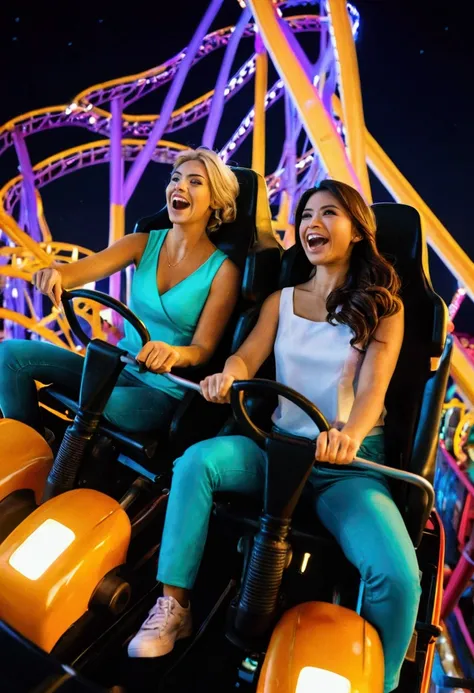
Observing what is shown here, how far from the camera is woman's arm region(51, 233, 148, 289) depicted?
151cm

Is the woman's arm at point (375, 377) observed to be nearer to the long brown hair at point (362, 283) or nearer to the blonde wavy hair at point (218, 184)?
the long brown hair at point (362, 283)

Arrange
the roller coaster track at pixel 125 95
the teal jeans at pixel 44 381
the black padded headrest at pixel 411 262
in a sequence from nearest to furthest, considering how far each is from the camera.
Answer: the black padded headrest at pixel 411 262 → the teal jeans at pixel 44 381 → the roller coaster track at pixel 125 95

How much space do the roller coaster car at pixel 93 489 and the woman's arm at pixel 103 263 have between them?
0.39 ft

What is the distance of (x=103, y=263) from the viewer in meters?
1.55

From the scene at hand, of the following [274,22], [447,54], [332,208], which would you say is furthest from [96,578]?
[447,54]

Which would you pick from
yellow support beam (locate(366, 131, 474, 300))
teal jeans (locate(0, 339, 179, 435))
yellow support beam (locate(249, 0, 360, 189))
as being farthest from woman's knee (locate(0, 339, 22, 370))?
yellow support beam (locate(366, 131, 474, 300))

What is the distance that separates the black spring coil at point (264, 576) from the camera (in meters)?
0.93

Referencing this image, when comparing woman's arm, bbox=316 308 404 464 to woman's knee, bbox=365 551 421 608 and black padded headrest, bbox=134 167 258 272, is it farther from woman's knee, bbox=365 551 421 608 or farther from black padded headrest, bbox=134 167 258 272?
black padded headrest, bbox=134 167 258 272

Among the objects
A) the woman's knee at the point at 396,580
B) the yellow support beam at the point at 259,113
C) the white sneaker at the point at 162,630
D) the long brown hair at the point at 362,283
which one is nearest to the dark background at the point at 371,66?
the yellow support beam at the point at 259,113

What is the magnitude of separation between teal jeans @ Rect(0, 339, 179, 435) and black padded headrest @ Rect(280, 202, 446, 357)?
2.10 feet

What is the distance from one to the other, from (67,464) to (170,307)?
1.65ft

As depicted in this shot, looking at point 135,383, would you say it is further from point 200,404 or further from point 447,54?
point 447,54

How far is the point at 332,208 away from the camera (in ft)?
4.03

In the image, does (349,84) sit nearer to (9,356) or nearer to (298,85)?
(298,85)
